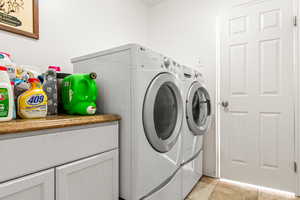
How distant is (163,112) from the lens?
126cm

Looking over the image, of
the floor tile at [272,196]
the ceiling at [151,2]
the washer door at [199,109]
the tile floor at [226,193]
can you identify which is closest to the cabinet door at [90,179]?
the washer door at [199,109]

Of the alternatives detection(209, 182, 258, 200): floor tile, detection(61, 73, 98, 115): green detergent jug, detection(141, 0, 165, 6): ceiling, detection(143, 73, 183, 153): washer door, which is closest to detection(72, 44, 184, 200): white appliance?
detection(143, 73, 183, 153): washer door

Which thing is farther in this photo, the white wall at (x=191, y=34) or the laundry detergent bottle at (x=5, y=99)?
the white wall at (x=191, y=34)

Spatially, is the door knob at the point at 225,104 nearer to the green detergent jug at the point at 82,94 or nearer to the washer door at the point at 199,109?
the washer door at the point at 199,109

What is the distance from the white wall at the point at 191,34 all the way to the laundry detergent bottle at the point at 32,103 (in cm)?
186

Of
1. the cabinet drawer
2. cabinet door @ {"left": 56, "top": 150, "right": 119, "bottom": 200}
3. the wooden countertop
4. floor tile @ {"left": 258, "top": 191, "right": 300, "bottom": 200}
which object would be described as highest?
the wooden countertop

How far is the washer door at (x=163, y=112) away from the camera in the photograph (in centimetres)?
103

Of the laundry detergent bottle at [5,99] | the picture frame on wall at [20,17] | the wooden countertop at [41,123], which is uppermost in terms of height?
the picture frame on wall at [20,17]

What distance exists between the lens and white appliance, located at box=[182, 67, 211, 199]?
4.96 feet

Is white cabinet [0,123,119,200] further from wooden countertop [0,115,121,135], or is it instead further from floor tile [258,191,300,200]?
floor tile [258,191,300,200]

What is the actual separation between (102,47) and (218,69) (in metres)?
1.46

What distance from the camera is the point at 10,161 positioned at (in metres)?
0.61

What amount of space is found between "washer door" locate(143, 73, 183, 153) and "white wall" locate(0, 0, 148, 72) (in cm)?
95

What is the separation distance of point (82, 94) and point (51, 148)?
0.39m
